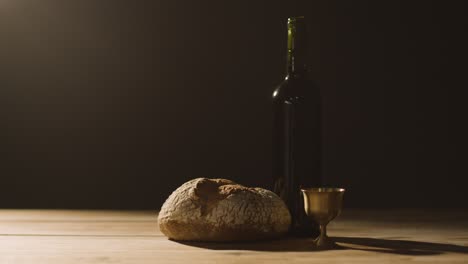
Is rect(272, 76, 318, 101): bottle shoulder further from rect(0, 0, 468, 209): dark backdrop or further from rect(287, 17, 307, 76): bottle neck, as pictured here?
rect(0, 0, 468, 209): dark backdrop

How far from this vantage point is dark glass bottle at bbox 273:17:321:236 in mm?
1489

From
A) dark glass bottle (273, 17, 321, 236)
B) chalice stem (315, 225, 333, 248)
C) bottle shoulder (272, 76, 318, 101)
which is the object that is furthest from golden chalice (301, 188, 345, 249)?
bottle shoulder (272, 76, 318, 101)

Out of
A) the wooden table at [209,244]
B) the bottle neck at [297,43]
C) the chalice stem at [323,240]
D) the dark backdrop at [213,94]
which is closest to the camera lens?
the wooden table at [209,244]

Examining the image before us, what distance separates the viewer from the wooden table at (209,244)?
122 cm

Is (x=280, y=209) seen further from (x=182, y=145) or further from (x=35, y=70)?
(x=35, y=70)

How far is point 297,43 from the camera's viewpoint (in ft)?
4.89

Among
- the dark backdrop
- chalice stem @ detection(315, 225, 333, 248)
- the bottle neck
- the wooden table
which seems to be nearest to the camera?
the wooden table

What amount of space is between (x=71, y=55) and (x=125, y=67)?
20 centimetres

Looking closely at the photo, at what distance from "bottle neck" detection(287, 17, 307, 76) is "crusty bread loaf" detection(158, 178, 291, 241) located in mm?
288

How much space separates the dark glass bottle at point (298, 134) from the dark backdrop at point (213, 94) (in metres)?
0.85

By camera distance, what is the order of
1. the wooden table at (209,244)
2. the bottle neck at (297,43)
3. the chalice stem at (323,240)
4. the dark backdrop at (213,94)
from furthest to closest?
Result: the dark backdrop at (213,94), the bottle neck at (297,43), the chalice stem at (323,240), the wooden table at (209,244)

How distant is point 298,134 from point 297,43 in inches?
7.8

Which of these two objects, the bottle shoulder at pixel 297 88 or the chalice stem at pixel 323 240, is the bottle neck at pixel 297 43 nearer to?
the bottle shoulder at pixel 297 88

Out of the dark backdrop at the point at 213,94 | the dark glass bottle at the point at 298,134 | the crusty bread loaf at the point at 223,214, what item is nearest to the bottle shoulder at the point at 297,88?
the dark glass bottle at the point at 298,134
